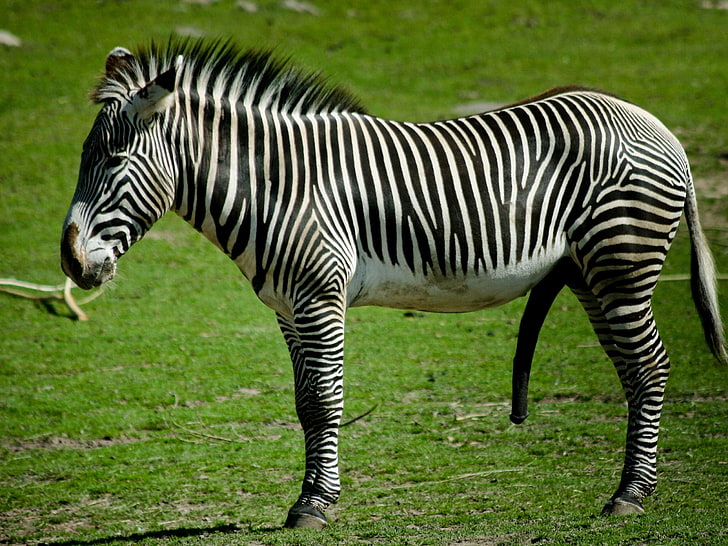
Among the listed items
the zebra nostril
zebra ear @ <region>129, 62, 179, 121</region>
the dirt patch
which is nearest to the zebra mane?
zebra ear @ <region>129, 62, 179, 121</region>

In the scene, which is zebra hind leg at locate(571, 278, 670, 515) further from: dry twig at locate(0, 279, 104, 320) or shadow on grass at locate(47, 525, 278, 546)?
dry twig at locate(0, 279, 104, 320)

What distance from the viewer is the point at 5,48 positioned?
17.2m

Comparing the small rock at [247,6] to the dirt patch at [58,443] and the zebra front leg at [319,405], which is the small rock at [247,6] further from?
the zebra front leg at [319,405]

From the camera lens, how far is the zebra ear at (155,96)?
4.59 metres

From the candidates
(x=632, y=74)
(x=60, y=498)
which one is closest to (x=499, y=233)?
(x=60, y=498)

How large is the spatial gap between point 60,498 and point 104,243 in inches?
85.6

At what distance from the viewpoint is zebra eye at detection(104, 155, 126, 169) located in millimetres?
4777

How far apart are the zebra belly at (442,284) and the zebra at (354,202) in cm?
1

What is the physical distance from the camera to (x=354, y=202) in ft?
16.4

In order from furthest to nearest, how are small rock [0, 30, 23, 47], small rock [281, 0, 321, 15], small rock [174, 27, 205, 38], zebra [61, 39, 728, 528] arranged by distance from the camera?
small rock [281, 0, 321, 15], small rock [174, 27, 205, 38], small rock [0, 30, 23, 47], zebra [61, 39, 728, 528]

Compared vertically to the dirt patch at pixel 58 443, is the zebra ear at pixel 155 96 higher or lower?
higher

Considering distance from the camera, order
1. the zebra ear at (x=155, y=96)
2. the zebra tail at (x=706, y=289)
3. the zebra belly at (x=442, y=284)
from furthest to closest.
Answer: the zebra tail at (x=706, y=289)
the zebra belly at (x=442, y=284)
the zebra ear at (x=155, y=96)

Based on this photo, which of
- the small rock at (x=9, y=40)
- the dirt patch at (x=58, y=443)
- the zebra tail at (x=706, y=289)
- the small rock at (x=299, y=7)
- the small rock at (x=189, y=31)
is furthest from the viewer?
the small rock at (x=299, y=7)

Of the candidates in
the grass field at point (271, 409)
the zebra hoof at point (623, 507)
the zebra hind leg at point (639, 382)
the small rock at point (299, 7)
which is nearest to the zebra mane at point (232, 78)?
the grass field at point (271, 409)
